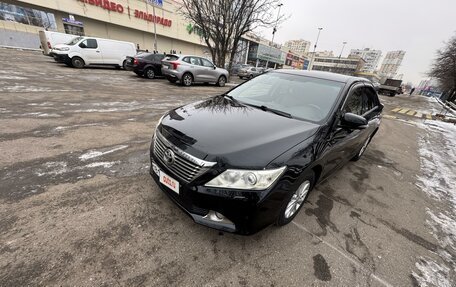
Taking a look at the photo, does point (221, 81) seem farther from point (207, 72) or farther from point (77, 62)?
point (77, 62)

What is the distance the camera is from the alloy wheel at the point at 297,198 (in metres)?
2.31

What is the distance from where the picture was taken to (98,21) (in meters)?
29.3

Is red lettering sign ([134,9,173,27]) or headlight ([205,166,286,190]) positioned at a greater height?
red lettering sign ([134,9,173,27])

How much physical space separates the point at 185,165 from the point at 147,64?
12.5m

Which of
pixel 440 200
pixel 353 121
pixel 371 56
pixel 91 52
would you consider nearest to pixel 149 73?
pixel 91 52

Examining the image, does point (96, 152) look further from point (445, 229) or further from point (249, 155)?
point (445, 229)

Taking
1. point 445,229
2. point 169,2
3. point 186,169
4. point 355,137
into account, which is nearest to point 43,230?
point 186,169

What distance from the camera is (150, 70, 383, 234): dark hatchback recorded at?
1.77 metres

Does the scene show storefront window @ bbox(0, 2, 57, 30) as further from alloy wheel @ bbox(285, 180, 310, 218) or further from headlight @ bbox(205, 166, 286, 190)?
alloy wheel @ bbox(285, 180, 310, 218)

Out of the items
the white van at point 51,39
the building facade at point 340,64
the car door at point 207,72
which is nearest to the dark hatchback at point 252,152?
the car door at point 207,72

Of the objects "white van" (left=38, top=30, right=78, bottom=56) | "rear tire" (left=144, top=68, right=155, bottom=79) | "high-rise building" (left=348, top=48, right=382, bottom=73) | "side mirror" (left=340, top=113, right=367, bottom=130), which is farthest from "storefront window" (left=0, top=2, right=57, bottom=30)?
"high-rise building" (left=348, top=48, right=382, bottom=73)

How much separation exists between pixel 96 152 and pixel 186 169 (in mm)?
2416

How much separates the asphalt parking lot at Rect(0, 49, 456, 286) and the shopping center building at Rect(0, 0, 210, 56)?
25.6m

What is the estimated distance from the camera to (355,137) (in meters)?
3.33
